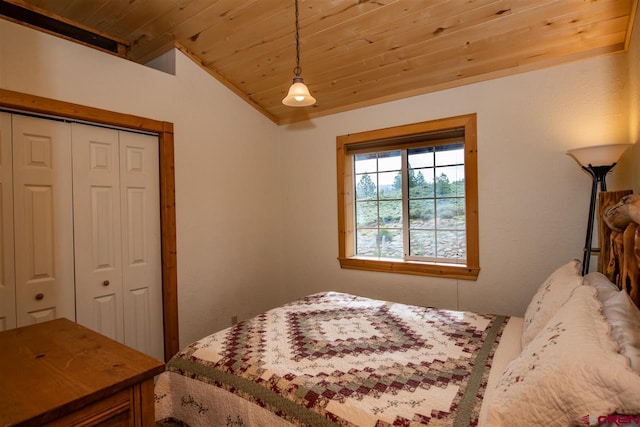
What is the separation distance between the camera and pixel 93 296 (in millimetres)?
2320

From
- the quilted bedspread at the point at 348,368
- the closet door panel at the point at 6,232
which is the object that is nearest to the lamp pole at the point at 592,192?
the quilted bedspread at the point at 348,368

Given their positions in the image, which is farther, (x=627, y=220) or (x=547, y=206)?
(x=547, y=206)

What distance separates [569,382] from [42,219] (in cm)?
269

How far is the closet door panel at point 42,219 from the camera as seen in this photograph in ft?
6.64

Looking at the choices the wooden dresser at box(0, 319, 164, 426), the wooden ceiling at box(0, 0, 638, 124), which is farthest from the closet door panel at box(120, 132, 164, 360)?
the wooden dresser at box(0, 319, 164, 426)

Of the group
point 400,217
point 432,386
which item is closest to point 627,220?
point 432,386

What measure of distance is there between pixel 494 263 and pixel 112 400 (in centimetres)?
256

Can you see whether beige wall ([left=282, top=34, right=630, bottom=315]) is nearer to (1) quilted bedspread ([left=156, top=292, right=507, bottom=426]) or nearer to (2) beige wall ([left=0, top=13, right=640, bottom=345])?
(2) beige wall ([left=0, top=13, right=640, bottom=345])

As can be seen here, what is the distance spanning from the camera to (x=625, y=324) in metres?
1.08

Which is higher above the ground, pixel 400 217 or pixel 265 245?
pixel 400 217

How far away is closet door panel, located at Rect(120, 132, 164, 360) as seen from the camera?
97.9 inches

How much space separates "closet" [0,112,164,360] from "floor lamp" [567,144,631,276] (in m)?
2.90

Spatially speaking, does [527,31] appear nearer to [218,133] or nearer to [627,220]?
[627,220]

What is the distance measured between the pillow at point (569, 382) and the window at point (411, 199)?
1.67 m
